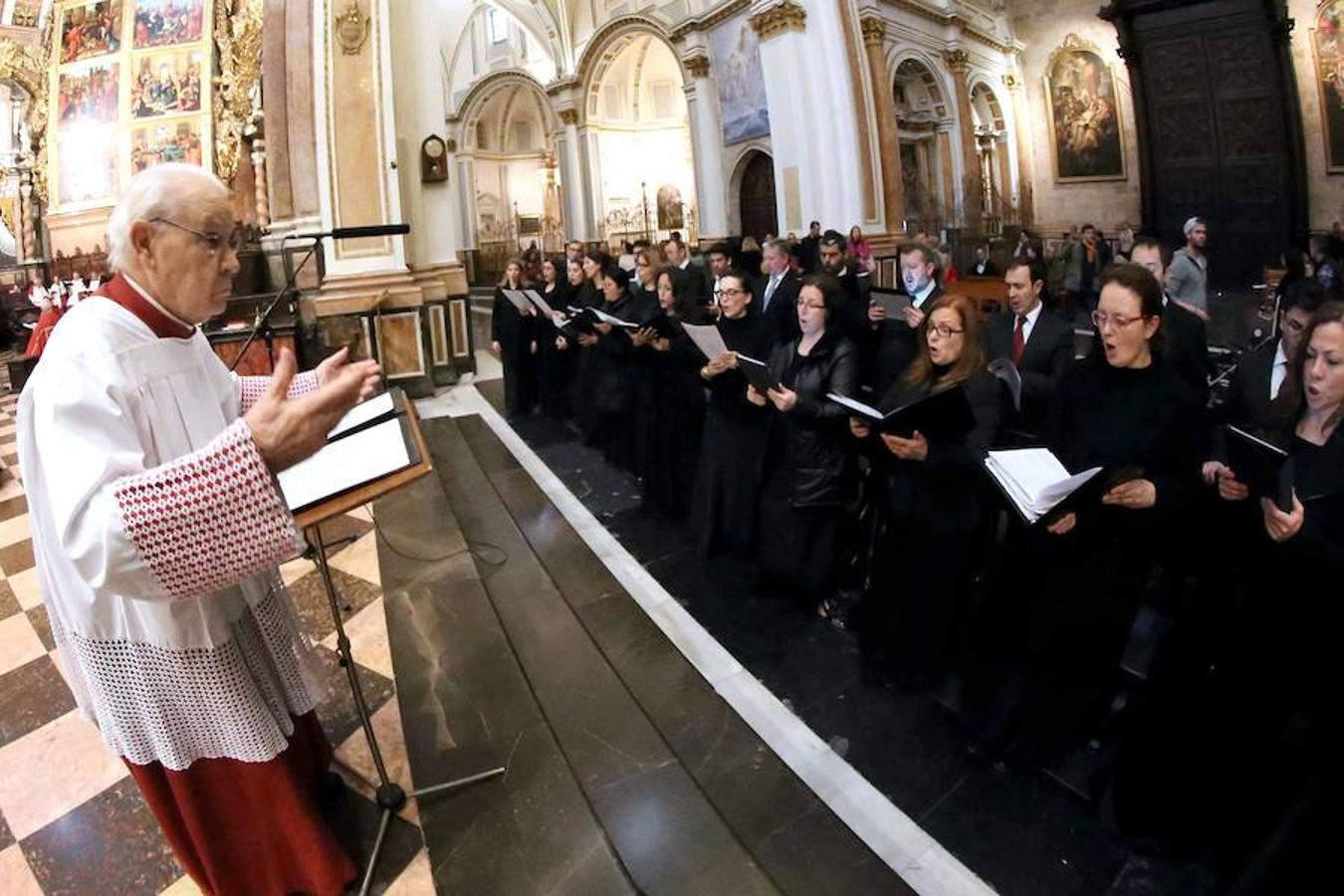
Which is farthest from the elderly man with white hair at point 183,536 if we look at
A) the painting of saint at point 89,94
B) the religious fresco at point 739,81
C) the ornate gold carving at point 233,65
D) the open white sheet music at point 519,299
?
the painting of saint at point 89,94

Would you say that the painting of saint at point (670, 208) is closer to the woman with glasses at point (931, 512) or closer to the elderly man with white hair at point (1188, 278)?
the elderly man with white hair at point (1188, 278)

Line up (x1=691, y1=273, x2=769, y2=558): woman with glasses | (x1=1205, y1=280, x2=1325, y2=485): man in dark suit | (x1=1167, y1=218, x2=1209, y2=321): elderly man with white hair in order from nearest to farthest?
1. (x1=1205, y1=280, x2=1325, y2=485): man in dark suit
2. (x1=691, y1=273, x2=769, y2=558): woman with glasses
3. (x1=1167, y1=218, x2=1209, y2=321): elderly man with white hair

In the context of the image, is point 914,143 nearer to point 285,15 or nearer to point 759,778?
point 285,15

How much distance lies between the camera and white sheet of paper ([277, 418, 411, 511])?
1.61 meters

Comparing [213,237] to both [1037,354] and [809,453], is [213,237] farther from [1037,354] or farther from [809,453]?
[1037,354]

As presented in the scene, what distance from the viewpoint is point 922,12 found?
1661cm

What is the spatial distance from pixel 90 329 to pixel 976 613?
2642 mm

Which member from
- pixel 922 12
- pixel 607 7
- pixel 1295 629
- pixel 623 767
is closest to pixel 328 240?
pixel 623 767

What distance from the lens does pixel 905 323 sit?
15.3 ft

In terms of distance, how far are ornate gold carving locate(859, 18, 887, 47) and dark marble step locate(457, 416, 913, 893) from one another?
13.0 metres

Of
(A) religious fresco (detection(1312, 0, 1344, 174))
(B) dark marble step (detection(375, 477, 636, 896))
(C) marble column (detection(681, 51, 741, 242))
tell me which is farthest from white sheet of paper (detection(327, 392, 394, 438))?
(A) religious fresco (detection(1312, 0, 1344, 174))

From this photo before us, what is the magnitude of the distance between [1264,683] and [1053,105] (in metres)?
21.6

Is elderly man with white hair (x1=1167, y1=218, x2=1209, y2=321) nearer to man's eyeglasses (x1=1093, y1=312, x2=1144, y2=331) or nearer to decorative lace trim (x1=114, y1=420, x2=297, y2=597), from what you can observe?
man's eyeglasses (x1=1093, y1=312, x2=1144, y2=331)

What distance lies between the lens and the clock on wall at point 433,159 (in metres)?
8.53
